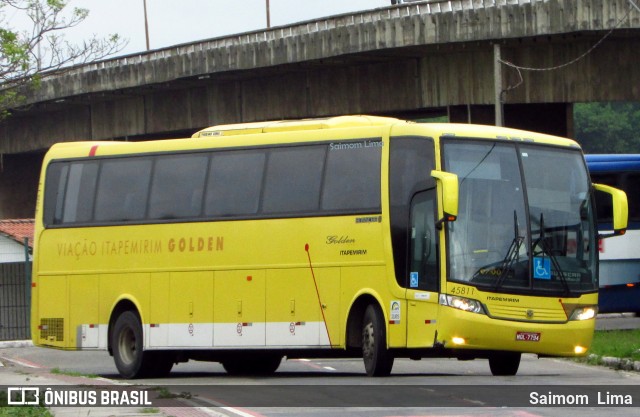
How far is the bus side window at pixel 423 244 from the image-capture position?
61.1 feet

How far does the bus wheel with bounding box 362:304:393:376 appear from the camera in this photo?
19.0m

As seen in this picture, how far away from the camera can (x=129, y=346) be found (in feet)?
74.1

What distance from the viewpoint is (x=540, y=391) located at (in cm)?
1689

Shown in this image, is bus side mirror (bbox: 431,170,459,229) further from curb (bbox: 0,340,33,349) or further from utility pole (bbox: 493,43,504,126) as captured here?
utility pole (bbox: 493,43,504,126)

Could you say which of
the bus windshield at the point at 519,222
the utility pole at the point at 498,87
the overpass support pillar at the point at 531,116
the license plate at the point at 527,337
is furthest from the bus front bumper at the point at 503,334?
the overpass support pillar at the point at 531,116

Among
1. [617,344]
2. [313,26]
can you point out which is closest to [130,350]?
[617,344]

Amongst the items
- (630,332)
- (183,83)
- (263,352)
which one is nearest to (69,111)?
(183,83)

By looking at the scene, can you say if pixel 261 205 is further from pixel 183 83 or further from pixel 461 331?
pixel 183 83

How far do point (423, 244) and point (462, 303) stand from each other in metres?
0.95

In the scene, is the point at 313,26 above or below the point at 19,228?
above

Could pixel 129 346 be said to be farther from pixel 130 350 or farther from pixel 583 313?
pixel 583 313

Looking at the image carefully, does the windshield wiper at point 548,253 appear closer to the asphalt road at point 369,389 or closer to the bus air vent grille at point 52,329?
the asphalt road at point 369,389

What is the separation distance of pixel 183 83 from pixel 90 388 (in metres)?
36.8

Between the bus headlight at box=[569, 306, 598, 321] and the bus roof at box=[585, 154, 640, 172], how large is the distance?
13050 mm
